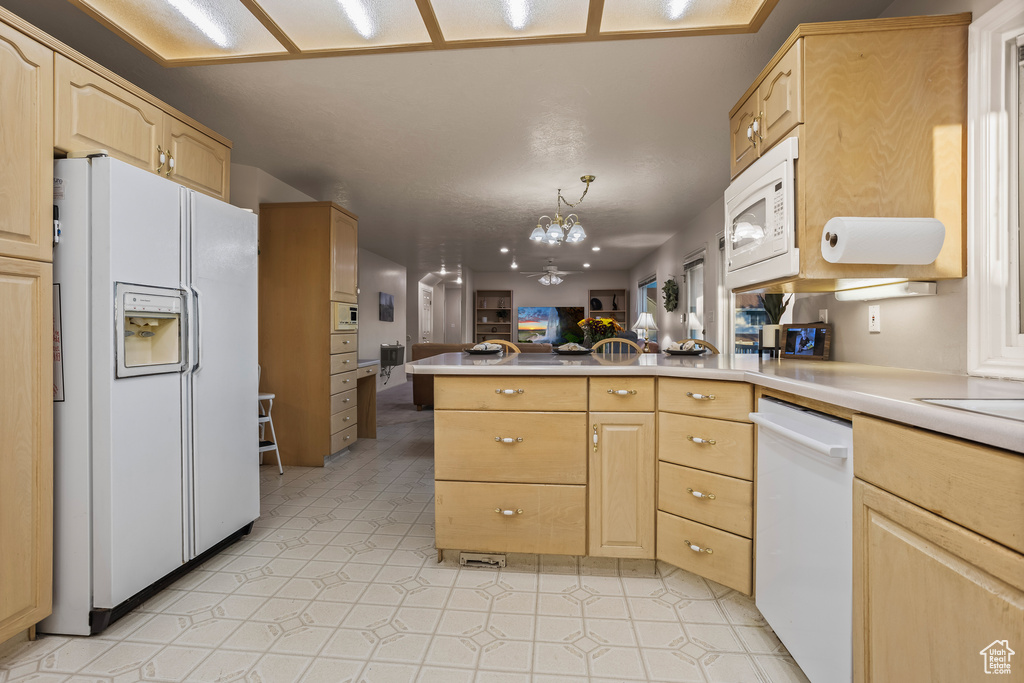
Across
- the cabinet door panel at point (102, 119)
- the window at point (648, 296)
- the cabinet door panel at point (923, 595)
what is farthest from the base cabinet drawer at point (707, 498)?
the window at point (648, 296)

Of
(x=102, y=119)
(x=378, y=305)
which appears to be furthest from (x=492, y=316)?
(x=102, y=119)

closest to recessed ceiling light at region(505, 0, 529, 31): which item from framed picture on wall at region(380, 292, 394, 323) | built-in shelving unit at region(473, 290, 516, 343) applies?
framed picture on wall at region(380, 292, 394, 323)

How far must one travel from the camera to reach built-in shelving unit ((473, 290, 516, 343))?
11430mm

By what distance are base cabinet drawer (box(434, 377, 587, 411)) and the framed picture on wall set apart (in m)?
6.44

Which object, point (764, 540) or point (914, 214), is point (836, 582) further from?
point (914, 214)

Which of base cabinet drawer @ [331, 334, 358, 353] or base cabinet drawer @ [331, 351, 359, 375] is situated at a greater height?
base cabinet drawer @ [331, 334, 358, 353]

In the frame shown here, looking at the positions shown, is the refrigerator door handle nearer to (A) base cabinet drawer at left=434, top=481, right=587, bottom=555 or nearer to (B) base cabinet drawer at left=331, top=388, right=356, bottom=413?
(A) base cabinet drawer at left=434, top=481, right=587, bottom=555

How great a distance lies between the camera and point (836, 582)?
118 centimetres

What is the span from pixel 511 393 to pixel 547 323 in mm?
9217

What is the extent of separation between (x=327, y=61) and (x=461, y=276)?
26.5ft

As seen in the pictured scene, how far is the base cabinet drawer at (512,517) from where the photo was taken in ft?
6.67

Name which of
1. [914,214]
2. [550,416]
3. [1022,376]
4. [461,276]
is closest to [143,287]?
[550,416]

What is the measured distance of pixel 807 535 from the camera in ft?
4.29

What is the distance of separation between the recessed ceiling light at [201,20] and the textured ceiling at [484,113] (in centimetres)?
22
